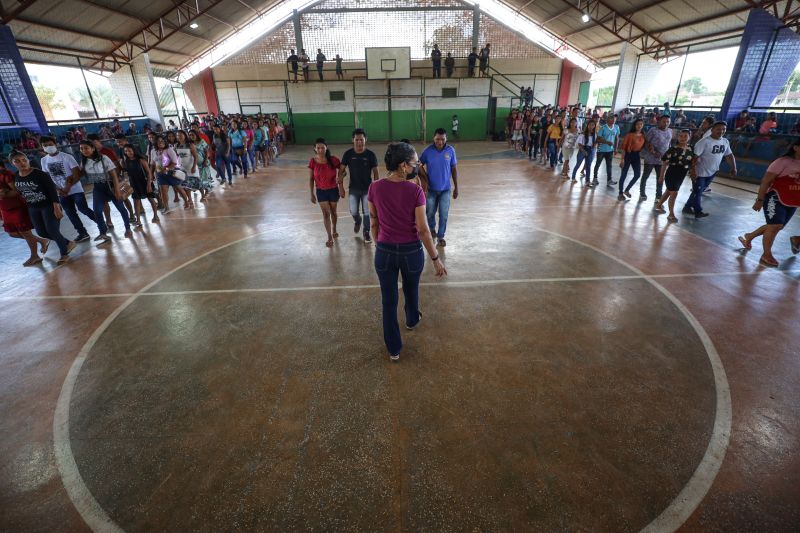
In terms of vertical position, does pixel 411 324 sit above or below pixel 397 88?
below

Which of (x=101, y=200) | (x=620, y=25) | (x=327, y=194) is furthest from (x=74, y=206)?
(x=620, y=25)

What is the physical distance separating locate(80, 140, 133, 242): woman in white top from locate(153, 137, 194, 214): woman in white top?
49.2 inches

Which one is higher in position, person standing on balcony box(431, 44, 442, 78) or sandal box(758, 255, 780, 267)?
person standing on balcony box(431, 44, 442, 78)

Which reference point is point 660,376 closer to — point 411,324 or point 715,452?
point 715,452

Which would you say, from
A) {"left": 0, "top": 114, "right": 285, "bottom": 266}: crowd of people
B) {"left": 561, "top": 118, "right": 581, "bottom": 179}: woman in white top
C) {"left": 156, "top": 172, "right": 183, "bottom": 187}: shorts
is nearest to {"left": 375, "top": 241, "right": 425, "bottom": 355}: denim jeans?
{"left": 0, "top": 114, "right": 285, "bottom": 266}: crowd of people

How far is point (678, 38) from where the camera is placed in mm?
21094

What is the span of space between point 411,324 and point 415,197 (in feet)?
5.52

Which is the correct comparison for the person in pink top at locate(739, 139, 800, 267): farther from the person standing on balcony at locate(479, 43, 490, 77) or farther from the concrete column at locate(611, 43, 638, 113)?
the person standing on balcony at locate(479, 43, 490, 77)

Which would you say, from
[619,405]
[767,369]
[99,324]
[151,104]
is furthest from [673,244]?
[151,104]

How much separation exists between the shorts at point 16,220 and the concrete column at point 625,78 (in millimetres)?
27592

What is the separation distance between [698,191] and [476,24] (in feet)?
78.6

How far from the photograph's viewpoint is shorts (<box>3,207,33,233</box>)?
249 inches

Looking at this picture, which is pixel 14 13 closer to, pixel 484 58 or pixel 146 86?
pixel 146 86

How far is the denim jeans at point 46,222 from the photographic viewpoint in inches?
253
